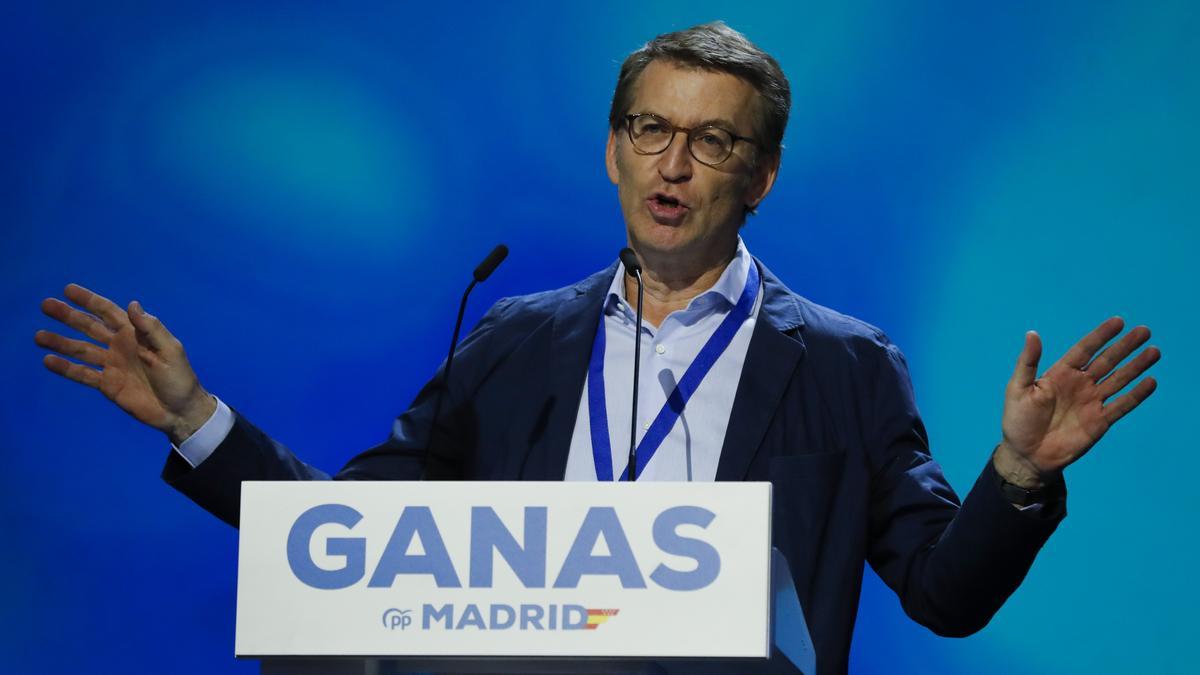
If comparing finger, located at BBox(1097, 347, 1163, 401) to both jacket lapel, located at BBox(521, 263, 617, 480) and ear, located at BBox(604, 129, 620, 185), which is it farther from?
ear, located at BBox(604, 129, 620, 185)

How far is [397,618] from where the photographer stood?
1724 mm

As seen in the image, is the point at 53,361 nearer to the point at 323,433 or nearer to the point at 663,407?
the point at 663,407

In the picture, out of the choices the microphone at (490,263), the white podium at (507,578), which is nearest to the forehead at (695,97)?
the microphone at (490,263)

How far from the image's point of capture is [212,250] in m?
3.64

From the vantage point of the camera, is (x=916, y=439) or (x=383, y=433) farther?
(x=383, y=433)

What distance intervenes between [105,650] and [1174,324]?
260cm

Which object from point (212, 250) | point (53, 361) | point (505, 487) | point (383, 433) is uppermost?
point (212, 250)

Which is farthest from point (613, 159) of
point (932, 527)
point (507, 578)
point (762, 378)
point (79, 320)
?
point (507, 578)

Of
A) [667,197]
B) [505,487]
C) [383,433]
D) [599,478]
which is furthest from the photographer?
[383,433]

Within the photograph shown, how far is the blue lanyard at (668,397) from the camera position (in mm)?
2539

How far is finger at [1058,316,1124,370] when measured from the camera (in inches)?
78.3

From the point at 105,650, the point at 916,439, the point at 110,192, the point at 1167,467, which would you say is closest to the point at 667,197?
the point at 916,439

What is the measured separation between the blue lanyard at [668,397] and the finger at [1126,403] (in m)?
0.78

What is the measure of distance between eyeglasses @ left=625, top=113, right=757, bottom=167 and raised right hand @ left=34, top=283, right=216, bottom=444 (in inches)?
36.6
